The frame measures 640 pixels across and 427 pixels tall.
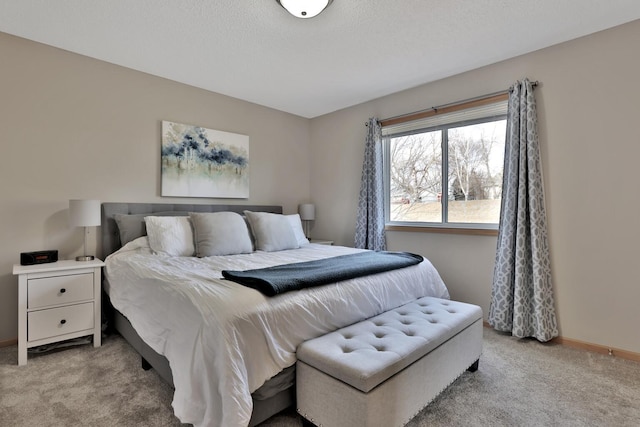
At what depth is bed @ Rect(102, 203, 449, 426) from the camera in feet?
4.46

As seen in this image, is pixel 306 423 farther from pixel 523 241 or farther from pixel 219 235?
pixel 523 241

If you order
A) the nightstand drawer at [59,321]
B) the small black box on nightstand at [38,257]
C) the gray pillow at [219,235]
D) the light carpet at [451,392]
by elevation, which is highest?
the gray pillow at [219,235]

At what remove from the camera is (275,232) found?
325 cm

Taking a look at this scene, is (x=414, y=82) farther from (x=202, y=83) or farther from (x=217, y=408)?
(x=217, y=408)

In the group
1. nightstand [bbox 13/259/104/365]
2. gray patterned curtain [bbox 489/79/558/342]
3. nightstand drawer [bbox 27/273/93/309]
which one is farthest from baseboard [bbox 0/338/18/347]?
gray patterned curtain [bbox 489/79/558/342]

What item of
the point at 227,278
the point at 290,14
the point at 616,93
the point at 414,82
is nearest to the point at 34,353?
the point at 227,278

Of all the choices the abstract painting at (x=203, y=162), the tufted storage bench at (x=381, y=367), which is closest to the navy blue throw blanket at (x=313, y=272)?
the tufted storage bench at (x=381, y=367)

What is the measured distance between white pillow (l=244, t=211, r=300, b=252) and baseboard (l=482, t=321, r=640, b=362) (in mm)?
2478

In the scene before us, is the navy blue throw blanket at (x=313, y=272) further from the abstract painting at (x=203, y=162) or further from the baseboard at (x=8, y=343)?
the baseboard at (x=8, y=343)

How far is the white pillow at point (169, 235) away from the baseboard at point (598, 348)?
3219 millimetres

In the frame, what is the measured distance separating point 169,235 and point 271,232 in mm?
934

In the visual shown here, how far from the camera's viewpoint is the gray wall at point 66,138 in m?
2.55

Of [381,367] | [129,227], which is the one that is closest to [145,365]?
[129,227]

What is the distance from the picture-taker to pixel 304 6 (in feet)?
6.64
